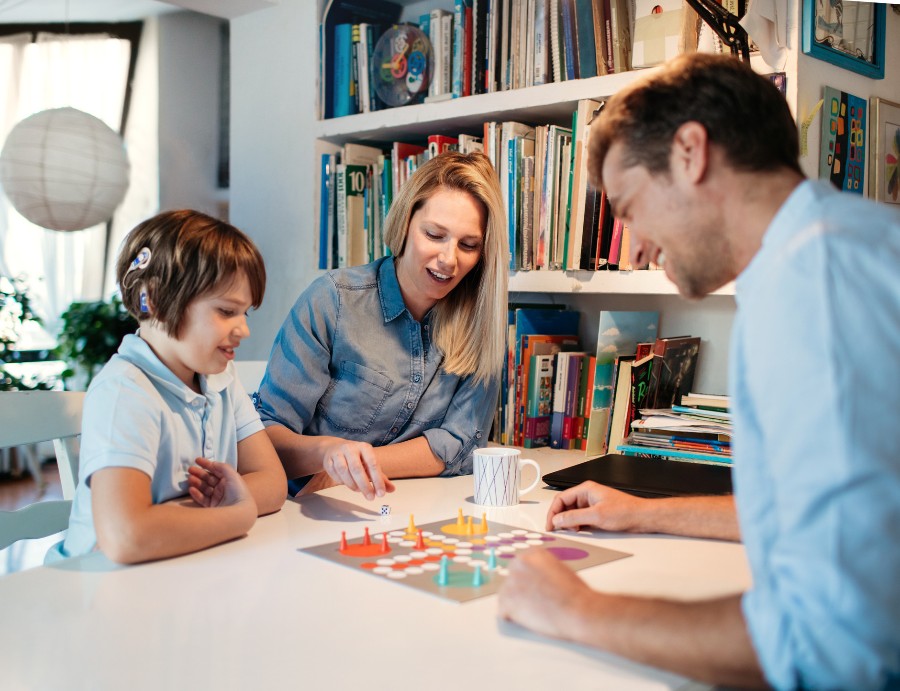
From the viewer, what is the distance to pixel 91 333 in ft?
15.5

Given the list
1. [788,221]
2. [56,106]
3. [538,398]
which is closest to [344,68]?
[538,398]

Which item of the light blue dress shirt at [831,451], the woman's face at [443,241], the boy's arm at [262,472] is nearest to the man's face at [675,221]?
the light blue dress shirt at [831,451]

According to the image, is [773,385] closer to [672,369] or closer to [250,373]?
[672,369]

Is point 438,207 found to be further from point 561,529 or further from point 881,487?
point 881,487

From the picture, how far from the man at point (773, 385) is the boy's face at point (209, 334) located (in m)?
0.58

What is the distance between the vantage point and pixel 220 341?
1.29m

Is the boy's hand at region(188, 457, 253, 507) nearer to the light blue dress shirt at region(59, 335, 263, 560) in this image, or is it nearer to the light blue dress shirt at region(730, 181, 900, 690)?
the light blue dress shirt at region(59, 335, 263, 560)

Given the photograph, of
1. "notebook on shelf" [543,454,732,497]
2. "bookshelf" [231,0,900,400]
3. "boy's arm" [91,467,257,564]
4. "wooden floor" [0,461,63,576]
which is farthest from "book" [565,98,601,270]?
"wooden floor" [0,461,63,576]

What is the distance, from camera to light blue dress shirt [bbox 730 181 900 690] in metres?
0.65

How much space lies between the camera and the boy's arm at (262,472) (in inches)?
54.7

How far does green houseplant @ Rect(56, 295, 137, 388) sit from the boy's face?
3.62 meters

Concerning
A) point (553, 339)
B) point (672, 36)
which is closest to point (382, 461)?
point (553, 339)

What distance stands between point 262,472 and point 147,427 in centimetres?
28

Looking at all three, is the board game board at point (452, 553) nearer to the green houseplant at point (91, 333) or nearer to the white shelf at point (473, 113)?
the white shelf at point (473, 113)
